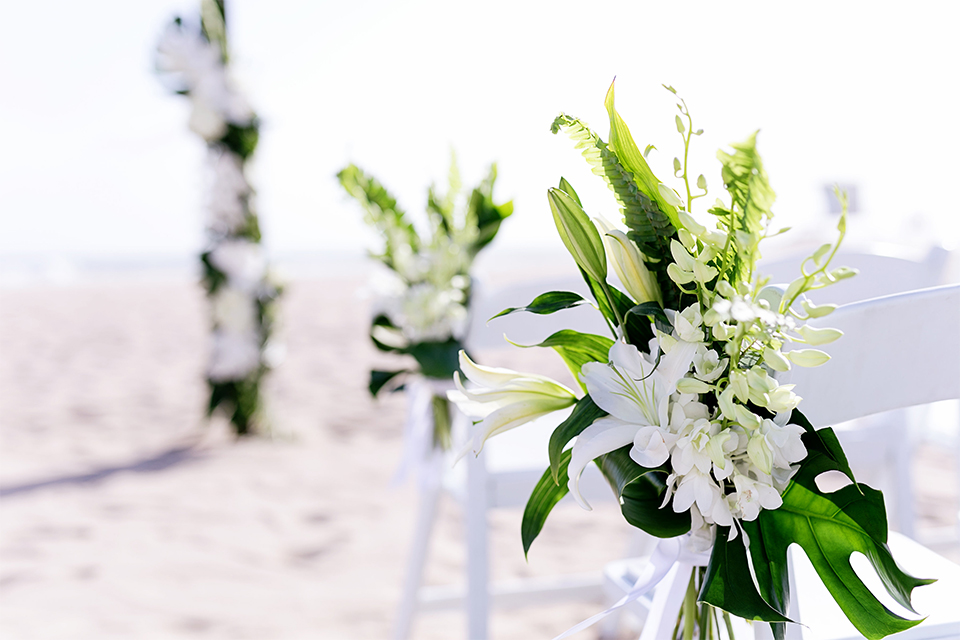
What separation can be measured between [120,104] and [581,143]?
2250 centimetres

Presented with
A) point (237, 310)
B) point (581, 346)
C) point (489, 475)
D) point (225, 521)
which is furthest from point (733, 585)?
point (237, 310)

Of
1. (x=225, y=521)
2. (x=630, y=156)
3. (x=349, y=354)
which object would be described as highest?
(x=630, y=156)

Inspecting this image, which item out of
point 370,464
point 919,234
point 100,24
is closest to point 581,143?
point 370,464

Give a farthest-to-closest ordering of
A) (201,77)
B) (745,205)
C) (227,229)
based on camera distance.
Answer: (227,229) < (201,77) < (745,205)

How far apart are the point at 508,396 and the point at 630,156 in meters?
0.18

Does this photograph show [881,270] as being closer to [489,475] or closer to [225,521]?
[489,475]

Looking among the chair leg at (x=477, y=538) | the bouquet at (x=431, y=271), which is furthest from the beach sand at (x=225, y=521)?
the chair leg at (x=477, y=538)

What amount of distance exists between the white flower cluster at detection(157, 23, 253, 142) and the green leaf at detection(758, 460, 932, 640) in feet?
9.13

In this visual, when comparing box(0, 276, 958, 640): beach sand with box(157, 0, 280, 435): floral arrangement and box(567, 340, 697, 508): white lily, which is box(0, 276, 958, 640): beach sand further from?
box(567, 340, 697, 508): white lily

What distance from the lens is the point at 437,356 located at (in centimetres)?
114

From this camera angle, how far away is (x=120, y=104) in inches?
768

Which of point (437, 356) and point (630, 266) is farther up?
point (630, 266)

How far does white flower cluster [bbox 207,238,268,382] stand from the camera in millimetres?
2816

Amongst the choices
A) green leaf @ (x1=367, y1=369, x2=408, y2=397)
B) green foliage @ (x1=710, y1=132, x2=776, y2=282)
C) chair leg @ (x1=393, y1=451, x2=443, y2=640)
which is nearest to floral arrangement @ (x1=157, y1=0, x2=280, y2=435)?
chair leg @ (x1=393, y1=451, x2=443, y2=640)
